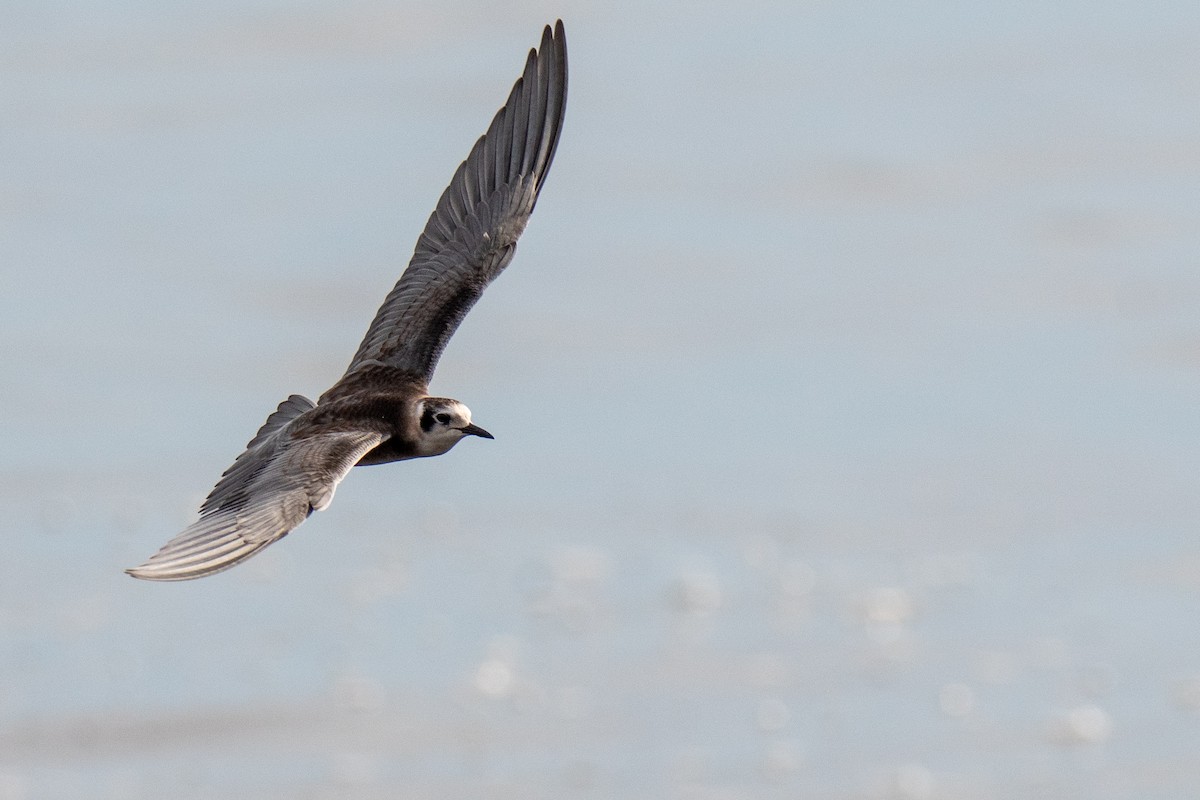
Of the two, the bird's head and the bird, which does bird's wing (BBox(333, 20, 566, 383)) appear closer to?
the bird

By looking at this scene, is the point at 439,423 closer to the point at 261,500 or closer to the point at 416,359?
the point at 416,359

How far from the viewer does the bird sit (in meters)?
12.3

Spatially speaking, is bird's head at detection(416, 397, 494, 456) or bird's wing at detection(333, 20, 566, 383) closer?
bird's head at detection(416, 397, 494, 456)

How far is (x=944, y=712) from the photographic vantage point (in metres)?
25.3

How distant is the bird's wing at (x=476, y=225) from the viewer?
14633 mm

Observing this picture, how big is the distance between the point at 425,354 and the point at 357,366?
1.60 feet

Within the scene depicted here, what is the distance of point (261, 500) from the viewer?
1214 cm

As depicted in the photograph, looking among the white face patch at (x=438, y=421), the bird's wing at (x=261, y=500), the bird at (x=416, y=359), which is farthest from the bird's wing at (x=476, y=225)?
the bird's wing at (x=261, y=500)

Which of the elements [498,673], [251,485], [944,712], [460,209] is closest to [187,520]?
[498,673]

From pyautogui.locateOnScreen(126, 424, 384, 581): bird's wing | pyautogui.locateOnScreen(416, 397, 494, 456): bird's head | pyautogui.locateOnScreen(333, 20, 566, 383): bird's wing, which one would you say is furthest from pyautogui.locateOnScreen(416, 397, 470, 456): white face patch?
pyautogui.locateOnScreen(333, 20, 566, 383): bird's wing

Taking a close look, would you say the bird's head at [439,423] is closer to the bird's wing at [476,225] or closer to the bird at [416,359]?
the bird at [416,359]

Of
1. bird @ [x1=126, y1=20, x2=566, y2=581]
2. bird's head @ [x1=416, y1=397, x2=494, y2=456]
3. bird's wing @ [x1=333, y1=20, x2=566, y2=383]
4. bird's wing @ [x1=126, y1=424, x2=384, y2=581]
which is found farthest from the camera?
bird's wing @ [x1=333, y1=20, x2=566, y2=383]

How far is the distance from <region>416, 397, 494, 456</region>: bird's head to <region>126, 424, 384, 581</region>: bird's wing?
50 centimetres

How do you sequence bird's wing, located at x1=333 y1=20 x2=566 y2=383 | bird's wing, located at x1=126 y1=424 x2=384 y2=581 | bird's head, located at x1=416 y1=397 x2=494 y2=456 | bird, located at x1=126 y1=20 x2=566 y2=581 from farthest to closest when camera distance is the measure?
bird's wing, located at x1=333 y1=20 x2=566 y2=383 → bird's head, located at x1=416 y1=397 x2=494 y2=456 → bird, located at x1=126 y1=20 x2=566 y2=581 → bird's wing, located at x1=126 y1=424 x2=384 y2=581
